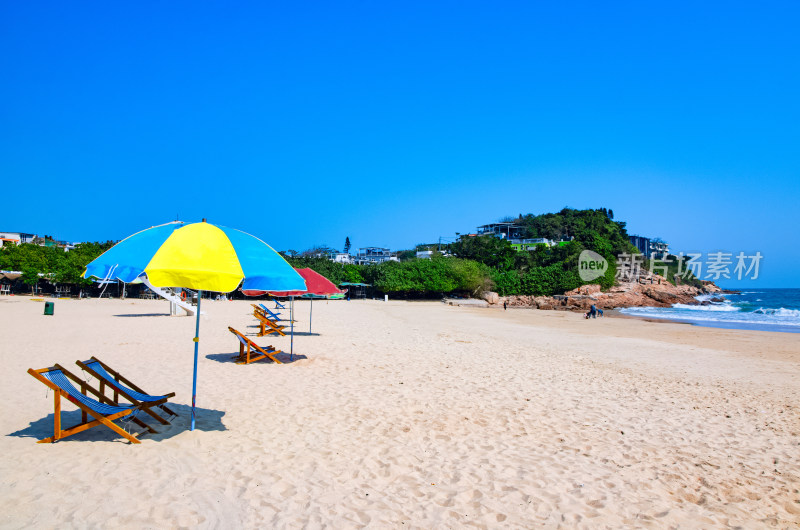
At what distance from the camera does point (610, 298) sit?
6125 centimetres

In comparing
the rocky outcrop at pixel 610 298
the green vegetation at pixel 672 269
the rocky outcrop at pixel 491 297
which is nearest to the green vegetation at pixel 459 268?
the green vegetation at pixel 672 269

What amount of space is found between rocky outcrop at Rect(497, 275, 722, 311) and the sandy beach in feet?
164

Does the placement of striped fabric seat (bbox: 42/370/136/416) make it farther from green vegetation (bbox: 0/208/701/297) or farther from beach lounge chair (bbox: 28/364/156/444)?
green vegetation (bbox: 0/208/701/297)

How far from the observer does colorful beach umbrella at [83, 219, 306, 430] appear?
4359 millimetres

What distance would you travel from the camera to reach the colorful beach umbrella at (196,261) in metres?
4.36

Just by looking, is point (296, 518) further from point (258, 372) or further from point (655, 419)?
point (258, 372)

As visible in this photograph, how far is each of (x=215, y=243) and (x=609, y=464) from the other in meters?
4.70

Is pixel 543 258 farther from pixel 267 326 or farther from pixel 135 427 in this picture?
pixel 135 427

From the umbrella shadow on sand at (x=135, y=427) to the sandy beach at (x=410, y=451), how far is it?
50 millimetres

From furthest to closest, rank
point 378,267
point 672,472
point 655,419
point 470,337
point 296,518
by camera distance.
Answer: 1. point 378,267
2. point 470,337
3. point 655,419
4. point 672,472
5. point 296,518

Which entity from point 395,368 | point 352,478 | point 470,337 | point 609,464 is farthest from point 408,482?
point 470,337

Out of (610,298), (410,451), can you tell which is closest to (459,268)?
(610,298)

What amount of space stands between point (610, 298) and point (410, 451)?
62289 millimetres

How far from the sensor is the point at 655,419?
6844mm
